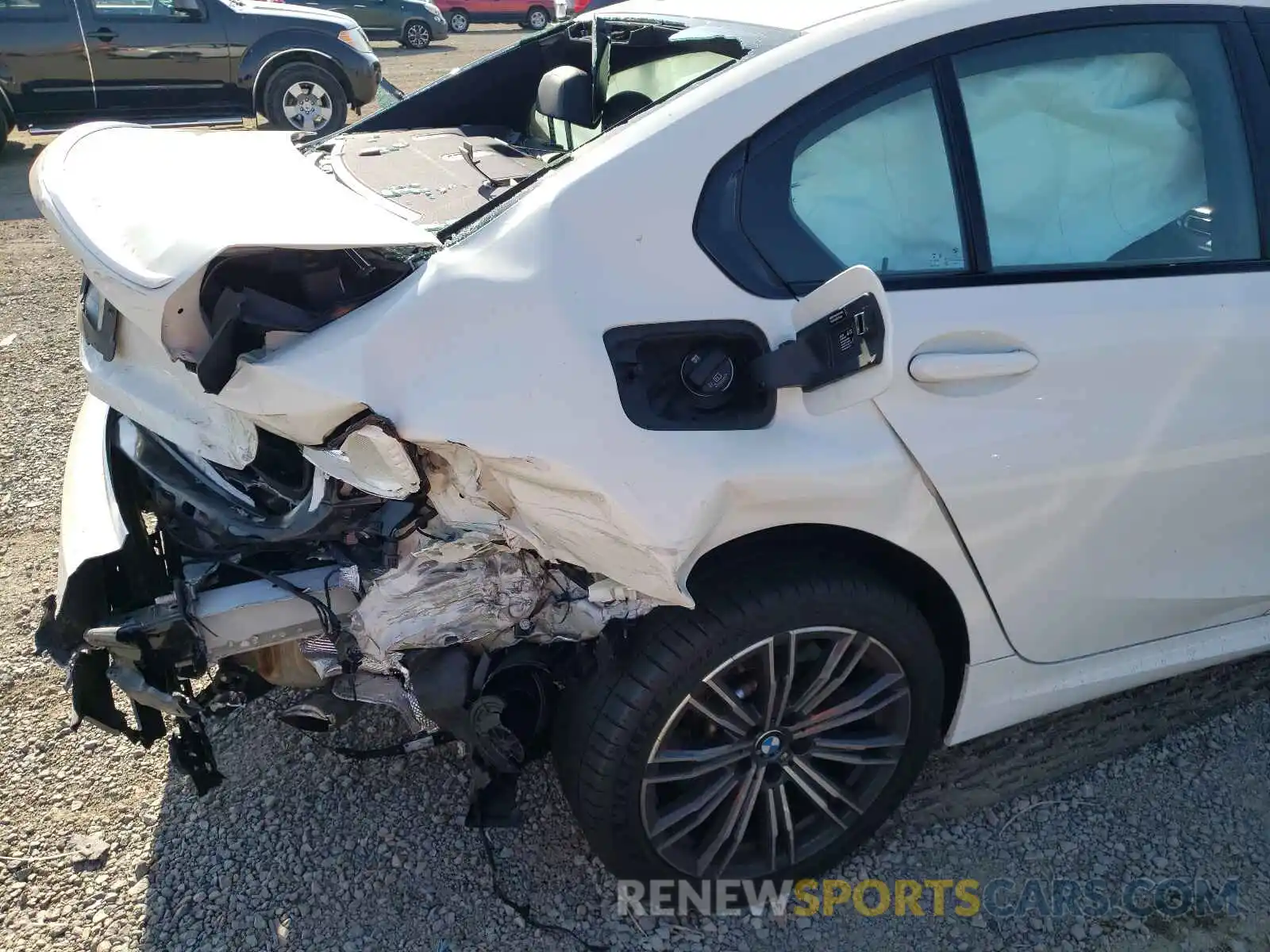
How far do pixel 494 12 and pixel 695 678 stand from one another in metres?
24.3

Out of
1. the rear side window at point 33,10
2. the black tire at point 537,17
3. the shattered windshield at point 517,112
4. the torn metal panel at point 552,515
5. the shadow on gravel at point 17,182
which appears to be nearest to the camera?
the torn metal panel at point 552,515

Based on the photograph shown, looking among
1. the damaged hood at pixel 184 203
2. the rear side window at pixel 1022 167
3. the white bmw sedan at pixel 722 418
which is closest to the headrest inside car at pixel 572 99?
the white bmw sedan at pixel 722 418

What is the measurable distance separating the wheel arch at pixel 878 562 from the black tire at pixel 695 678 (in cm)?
3

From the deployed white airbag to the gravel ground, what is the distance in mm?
1369

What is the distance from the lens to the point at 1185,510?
2195 millimetres

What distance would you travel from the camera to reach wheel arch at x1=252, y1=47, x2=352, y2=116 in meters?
9.41

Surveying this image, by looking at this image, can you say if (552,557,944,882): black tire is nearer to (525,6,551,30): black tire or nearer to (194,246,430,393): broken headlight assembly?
(194,246,430,393): broken headlight assembly

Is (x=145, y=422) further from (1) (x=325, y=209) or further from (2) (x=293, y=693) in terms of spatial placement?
Result: (2) (x=293, y=693)

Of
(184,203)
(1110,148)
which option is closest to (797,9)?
(1110,148)

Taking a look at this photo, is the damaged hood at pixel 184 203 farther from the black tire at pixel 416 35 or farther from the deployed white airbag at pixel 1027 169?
the black tire at pixel 416 35

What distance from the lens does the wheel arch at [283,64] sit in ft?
30.9

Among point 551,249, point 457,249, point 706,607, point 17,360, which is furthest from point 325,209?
point 17,360

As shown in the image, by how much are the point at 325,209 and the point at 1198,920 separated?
7.82 feet

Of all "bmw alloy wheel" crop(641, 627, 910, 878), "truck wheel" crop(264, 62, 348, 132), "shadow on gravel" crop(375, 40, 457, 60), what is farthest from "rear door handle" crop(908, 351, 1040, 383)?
"shadow on gravel" crop(375, 40, 457, 60)
